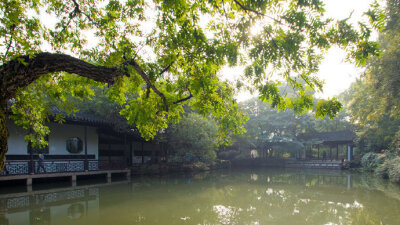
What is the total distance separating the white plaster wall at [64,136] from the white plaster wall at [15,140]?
3.91 feet

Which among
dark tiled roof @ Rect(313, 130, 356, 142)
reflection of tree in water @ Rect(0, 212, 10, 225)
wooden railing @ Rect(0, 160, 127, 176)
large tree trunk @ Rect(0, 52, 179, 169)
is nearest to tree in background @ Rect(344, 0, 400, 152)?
dark tiled roof @ Rect(313, 130, 356, 142)

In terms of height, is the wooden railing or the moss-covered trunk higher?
the moss-covered trunk

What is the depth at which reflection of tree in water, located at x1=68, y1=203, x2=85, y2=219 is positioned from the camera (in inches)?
247

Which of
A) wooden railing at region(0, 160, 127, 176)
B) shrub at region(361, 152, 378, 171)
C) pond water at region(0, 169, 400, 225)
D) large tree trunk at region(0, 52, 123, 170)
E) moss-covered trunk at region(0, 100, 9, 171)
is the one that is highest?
large tree trunk at region(0, 52, 123, 170)

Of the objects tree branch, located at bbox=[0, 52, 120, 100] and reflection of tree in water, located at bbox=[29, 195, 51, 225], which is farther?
reflection of tree in water, located at bbox=[29, 195, 51, 225]

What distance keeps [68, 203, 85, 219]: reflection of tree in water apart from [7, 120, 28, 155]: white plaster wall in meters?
5.63

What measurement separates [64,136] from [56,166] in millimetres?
2070

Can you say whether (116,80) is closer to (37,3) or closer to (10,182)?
(37,3)

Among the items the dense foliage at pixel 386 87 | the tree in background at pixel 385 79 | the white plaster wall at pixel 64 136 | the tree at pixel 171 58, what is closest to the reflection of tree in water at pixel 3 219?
the tree at pixel 171 58

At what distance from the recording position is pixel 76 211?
677cm

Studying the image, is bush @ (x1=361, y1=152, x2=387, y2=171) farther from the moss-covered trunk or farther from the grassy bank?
the moss-covered trunk

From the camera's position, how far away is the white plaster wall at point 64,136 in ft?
41.3

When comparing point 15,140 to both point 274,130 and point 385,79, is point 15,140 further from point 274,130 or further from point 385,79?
point 274,130

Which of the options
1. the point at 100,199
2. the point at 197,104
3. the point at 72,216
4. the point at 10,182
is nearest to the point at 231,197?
the point at 100,199
